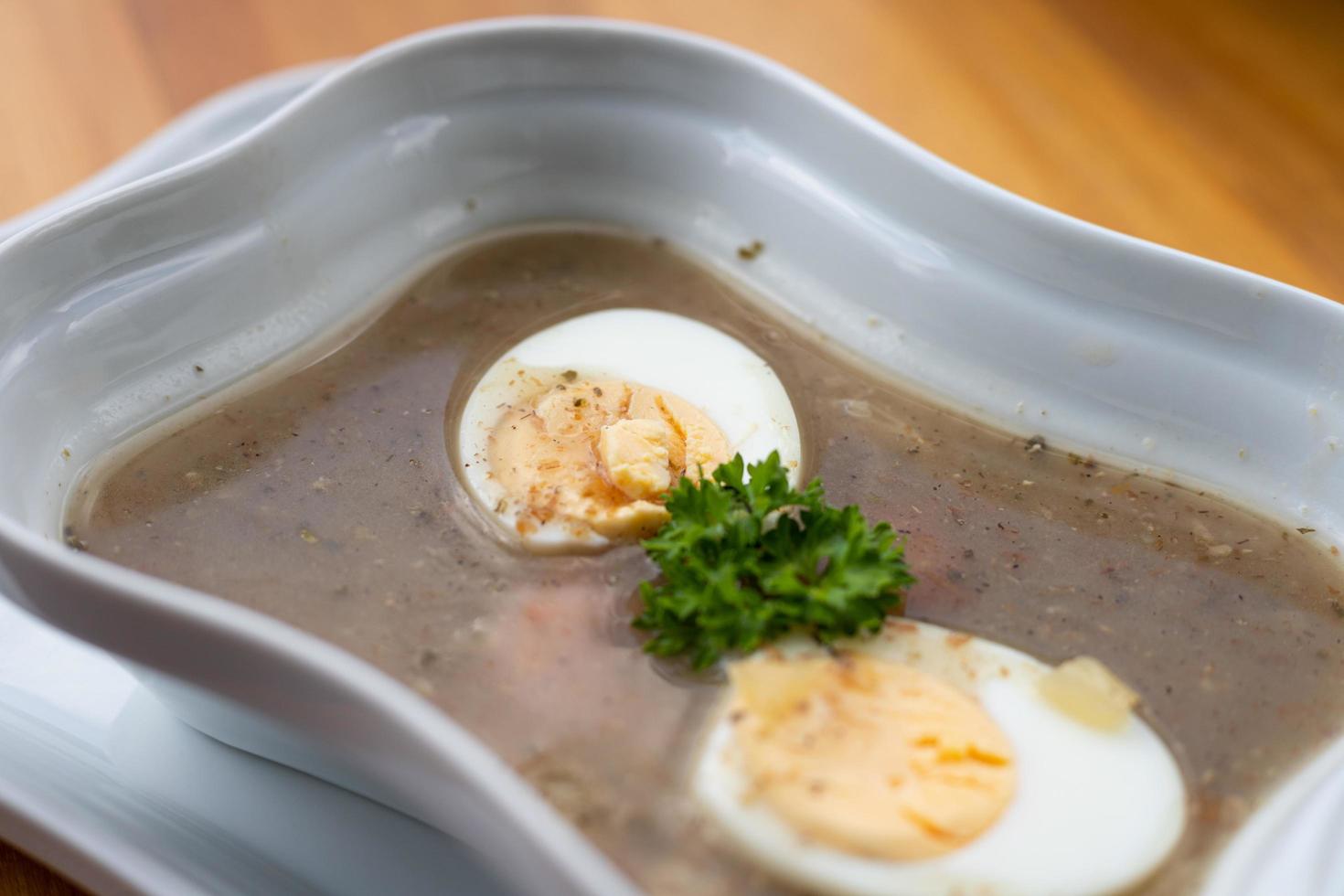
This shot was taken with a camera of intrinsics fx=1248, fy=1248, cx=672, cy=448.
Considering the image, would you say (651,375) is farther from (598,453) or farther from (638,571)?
(638,571)

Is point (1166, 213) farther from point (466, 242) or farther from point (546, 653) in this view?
Answer: point (546, 653)

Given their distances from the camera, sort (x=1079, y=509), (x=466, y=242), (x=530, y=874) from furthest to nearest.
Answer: (x=466, y=242) < (x=1079, y=509) < (x=530, y=874)

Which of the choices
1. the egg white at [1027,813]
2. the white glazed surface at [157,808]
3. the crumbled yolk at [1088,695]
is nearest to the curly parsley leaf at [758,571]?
the egg white at [1027,813]

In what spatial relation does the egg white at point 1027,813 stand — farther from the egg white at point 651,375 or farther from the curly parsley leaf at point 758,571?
the egg white at point 651,375

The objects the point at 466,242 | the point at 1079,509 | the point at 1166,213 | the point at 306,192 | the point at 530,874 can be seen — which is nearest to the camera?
the point at 530,874

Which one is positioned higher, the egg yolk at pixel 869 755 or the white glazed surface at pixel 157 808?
the egg yolk at pixel 869 755

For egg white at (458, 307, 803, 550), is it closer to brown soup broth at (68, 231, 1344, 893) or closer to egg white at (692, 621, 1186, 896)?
brown soup broth at (68, 231, 1344, 893)

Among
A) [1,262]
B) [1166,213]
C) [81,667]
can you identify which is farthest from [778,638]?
[1166,213]
